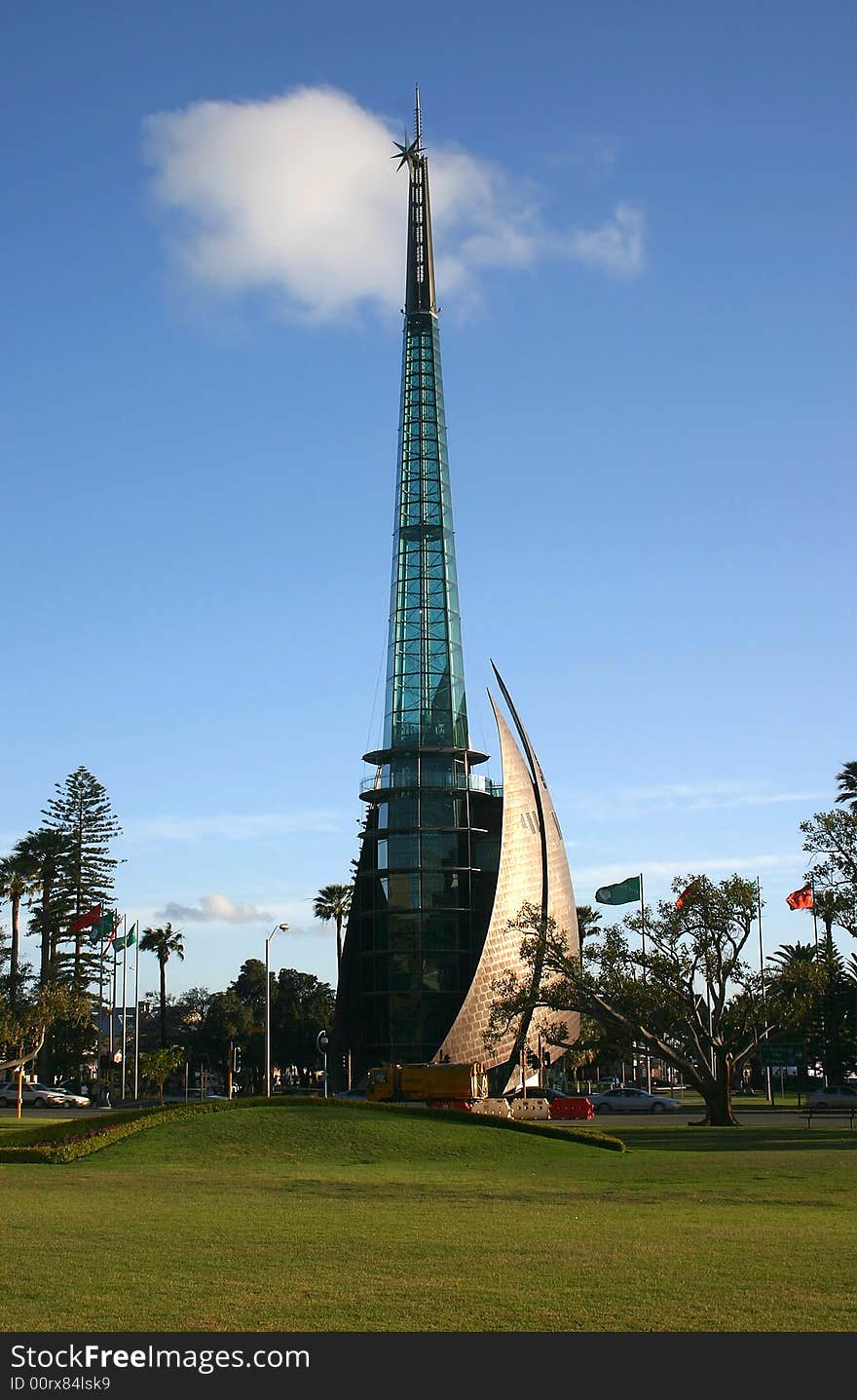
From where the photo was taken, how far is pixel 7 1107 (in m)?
67.8

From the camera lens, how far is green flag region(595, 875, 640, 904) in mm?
65938

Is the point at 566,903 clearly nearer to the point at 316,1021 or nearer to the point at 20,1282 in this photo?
the point at 316,1021

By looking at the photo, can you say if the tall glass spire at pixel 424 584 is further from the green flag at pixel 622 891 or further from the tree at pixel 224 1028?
the tree at pixel 224 1028

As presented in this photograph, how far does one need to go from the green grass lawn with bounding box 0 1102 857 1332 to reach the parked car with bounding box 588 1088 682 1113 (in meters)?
29.3

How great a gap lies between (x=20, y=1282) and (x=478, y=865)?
67146mm

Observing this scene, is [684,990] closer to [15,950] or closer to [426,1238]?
[426,1238]

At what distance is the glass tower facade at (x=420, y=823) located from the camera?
75.4 meters

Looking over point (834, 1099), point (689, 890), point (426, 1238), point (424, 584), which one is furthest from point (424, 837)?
point (426, 1238)

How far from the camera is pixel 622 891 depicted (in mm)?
66125

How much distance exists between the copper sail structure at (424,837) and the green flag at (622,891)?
10466 mm

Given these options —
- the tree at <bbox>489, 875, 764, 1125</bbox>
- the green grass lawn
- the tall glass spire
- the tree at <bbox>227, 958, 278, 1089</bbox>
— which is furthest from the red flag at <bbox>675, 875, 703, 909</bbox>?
the tree at <bbox>227, 958, 278, 1089</bbox>

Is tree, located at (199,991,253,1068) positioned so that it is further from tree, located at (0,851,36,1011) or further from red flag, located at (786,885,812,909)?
red flag, located at (786,885,812,909)

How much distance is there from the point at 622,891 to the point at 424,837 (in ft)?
48.3
